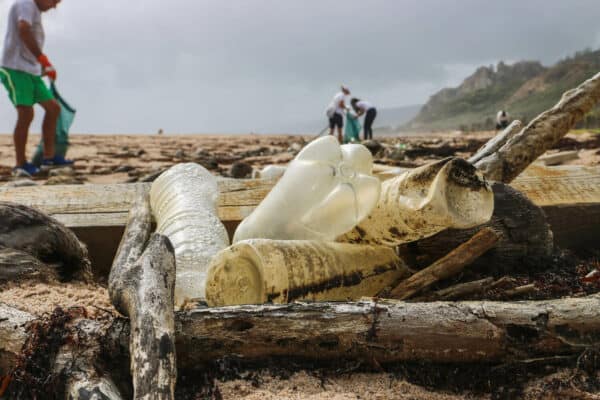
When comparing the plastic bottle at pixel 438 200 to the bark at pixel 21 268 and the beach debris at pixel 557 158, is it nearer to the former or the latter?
the bark at pixel 21 268

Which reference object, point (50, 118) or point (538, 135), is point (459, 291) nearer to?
point (538, 135)

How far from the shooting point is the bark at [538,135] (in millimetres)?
3035

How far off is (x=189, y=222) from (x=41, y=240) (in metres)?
0.72

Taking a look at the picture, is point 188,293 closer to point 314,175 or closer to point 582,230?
point 314,175

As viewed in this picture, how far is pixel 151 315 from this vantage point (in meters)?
1.41

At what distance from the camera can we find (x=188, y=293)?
2.32 m

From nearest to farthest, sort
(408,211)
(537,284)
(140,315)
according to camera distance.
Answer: (140,315) → (408,211) → (537,284)

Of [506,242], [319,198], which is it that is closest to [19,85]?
[319,198]

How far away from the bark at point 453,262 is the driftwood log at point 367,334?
0.55 m

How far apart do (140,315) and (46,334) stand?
13.0 inches

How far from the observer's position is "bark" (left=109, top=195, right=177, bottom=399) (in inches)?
49.3

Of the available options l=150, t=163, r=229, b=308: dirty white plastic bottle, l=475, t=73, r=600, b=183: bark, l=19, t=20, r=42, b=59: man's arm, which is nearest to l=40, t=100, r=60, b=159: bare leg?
l=19, t=20, r=42, b=59: man's arm

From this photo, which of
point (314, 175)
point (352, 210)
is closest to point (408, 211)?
point (352, 210)

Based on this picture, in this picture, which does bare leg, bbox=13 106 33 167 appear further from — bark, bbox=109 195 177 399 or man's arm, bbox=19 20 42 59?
bark, bbox=109 195 177 399
